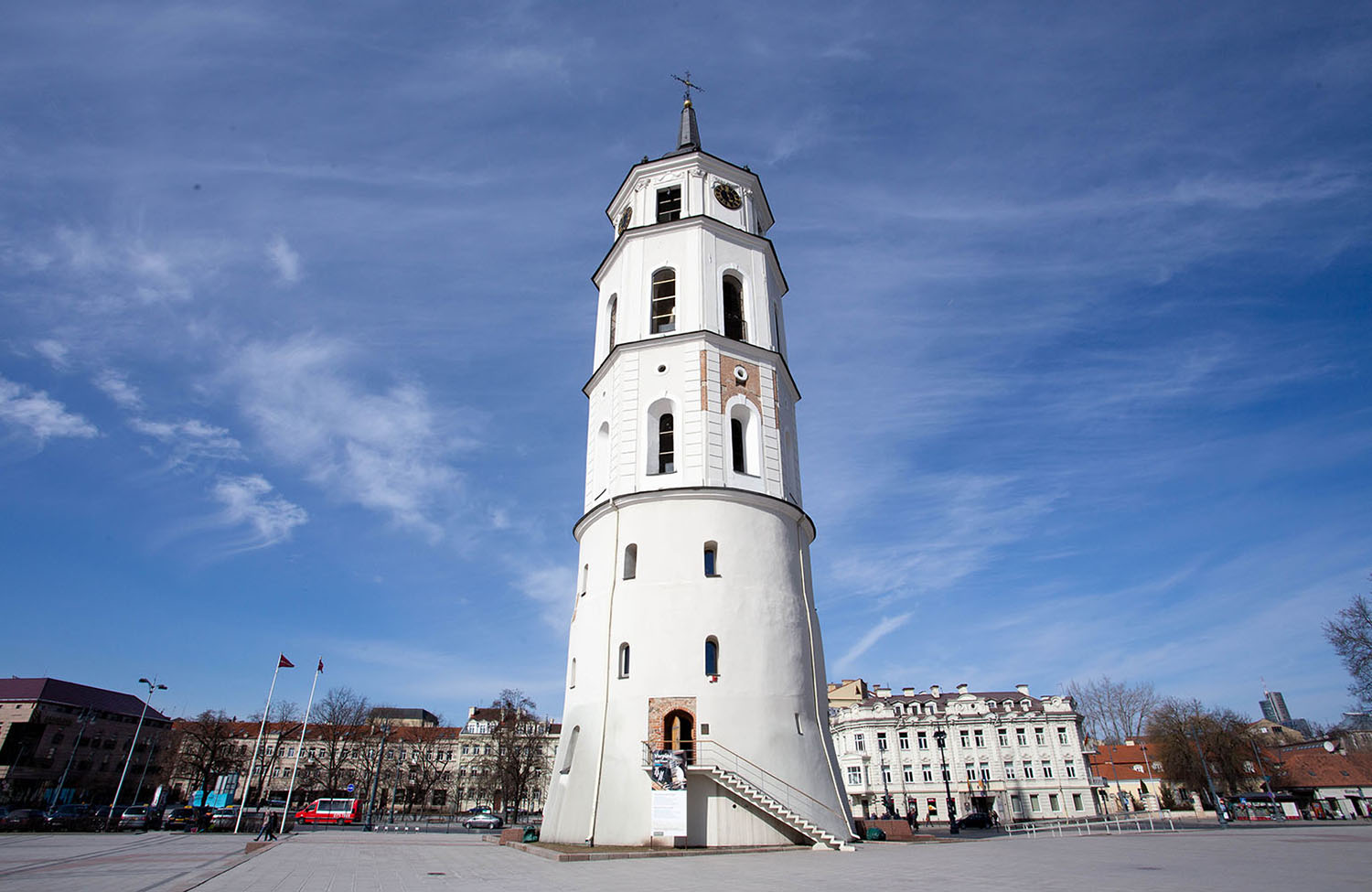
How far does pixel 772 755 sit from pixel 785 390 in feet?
41.6

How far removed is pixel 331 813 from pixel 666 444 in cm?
3852

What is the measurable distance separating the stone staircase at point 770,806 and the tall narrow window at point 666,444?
30.2 feet

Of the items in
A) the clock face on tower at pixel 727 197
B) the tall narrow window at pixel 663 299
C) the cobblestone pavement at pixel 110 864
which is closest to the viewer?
the cobblestone pavement at pixel 110 864

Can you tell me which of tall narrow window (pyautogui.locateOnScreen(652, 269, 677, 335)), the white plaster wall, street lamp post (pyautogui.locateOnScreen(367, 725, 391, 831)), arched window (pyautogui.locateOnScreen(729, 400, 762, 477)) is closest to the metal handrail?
the white plaster wall

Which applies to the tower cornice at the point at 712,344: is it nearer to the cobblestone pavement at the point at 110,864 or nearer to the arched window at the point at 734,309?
the arched window at the point at 734,309

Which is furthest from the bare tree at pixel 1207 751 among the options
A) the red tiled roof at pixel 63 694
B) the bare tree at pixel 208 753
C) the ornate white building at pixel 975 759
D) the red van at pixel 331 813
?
the red tiled roof at pixel 63 694

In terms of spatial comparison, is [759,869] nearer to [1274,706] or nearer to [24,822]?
[24,822]

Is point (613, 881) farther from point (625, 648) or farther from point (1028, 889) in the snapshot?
point (625, 648)

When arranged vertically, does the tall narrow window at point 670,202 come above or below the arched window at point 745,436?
above

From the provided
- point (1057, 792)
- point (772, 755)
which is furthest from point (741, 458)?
point (1057, 792)

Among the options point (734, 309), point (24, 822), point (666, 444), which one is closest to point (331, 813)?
point (24, 822)

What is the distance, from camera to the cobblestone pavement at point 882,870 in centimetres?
1034

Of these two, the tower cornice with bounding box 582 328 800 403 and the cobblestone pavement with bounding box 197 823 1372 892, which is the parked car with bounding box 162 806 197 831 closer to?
the cobblestone pavement with bounding box 197 823 1372 892

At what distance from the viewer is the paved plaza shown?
10523 mm
